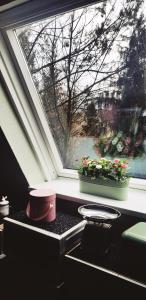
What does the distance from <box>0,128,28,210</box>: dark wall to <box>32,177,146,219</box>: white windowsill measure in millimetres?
137

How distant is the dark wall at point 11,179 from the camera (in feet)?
7.08

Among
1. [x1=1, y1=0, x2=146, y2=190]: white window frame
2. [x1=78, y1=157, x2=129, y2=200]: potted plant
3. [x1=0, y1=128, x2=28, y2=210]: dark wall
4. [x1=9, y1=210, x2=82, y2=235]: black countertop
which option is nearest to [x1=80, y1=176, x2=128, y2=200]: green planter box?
[x1=78, y1=157, x2=129, y2=200]: potted plant

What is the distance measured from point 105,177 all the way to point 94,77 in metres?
0.69

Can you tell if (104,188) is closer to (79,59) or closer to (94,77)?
(94,77)

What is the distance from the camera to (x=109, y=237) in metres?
1.42

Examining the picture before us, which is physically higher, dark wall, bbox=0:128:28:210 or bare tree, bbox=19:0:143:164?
bare tree, bbox=19:0:143:164

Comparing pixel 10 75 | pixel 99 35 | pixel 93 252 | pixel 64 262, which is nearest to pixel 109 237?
pixel 93 252

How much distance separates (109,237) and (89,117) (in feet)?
3.03

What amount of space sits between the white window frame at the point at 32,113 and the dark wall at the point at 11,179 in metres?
0.21

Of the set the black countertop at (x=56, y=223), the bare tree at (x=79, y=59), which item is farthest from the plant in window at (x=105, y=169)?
the black countertop at (x=56, y=223)

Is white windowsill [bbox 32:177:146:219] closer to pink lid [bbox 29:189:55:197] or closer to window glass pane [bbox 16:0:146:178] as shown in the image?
window glass pane [bbox 16:0:146:178]

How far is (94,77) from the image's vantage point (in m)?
1.92

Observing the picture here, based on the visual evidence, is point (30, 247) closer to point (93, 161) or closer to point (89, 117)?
point (93, 161)

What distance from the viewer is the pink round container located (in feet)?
5.28
